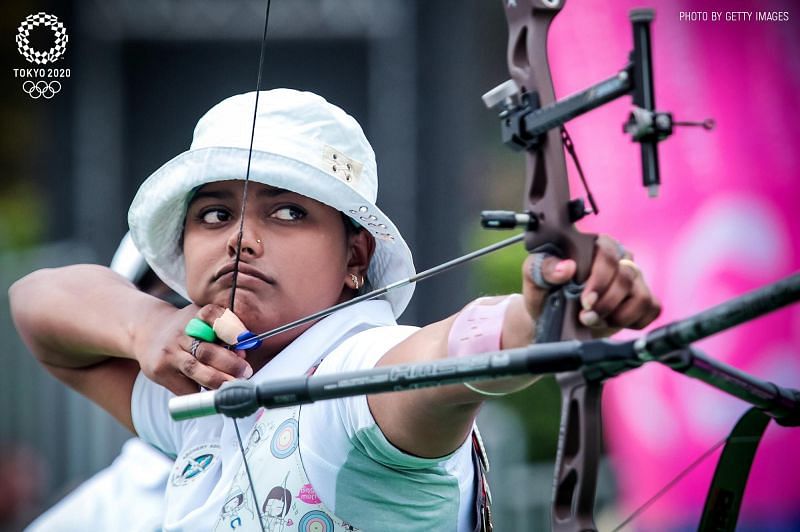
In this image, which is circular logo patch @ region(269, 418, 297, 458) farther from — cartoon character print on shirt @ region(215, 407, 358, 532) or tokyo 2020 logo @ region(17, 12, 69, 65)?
tokyo 2020 logo @ region(17, 12, 69, 65)

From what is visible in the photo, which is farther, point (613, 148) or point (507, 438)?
point (507, 438)

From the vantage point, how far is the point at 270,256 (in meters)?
1.51

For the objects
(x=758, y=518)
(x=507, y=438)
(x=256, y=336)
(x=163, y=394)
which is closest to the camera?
(x=256, y=336)

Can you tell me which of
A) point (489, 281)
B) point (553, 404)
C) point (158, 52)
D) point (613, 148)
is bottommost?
point (553, 404)

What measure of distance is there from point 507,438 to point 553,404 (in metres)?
0.70

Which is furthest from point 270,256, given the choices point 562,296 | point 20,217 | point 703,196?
point 20,217

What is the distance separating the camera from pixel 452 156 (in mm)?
3100

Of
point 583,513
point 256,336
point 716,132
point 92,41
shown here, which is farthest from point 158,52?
point 583,513

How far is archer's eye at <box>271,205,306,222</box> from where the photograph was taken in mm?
1531

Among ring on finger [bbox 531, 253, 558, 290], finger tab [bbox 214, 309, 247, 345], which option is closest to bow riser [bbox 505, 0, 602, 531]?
ring on finger [bbox 531, 253, 558, 290]

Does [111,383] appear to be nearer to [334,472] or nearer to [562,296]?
[334,472]

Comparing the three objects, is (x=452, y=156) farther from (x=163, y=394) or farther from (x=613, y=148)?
(x=163, y=394)

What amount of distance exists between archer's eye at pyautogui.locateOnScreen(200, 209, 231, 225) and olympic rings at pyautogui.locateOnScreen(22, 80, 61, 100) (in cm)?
111

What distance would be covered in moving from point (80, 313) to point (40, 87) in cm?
105
